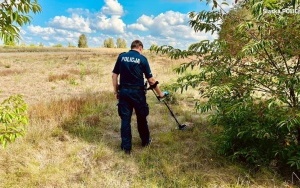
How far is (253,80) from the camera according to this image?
5293mm

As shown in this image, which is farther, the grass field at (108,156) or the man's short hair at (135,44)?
the man's short hair at (135,44)

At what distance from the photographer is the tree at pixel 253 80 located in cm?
449

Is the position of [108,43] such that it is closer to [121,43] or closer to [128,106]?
[121,43]

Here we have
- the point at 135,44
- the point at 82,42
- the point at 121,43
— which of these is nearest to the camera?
the point at 135,44

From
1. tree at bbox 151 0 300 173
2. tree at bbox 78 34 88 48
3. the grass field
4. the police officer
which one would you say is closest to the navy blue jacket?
the police officer

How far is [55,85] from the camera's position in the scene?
13953mm

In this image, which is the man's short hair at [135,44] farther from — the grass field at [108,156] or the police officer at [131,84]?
the grass field at [108,156]

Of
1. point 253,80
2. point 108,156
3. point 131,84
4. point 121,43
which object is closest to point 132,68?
point 131,84

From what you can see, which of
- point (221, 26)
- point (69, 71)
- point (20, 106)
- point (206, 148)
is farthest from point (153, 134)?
point (69, 71)

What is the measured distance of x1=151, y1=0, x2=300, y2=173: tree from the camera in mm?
4488

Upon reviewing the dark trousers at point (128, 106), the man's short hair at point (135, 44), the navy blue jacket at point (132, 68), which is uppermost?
the man's short hair at point (135, 44)

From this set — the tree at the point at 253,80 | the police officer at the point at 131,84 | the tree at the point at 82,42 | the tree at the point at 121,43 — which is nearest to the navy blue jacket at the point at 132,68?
the police officer at the point at 131,84

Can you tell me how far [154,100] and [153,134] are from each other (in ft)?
11.2

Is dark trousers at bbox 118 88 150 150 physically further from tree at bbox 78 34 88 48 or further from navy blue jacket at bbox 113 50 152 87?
tree at bbox 78 34 88 48
